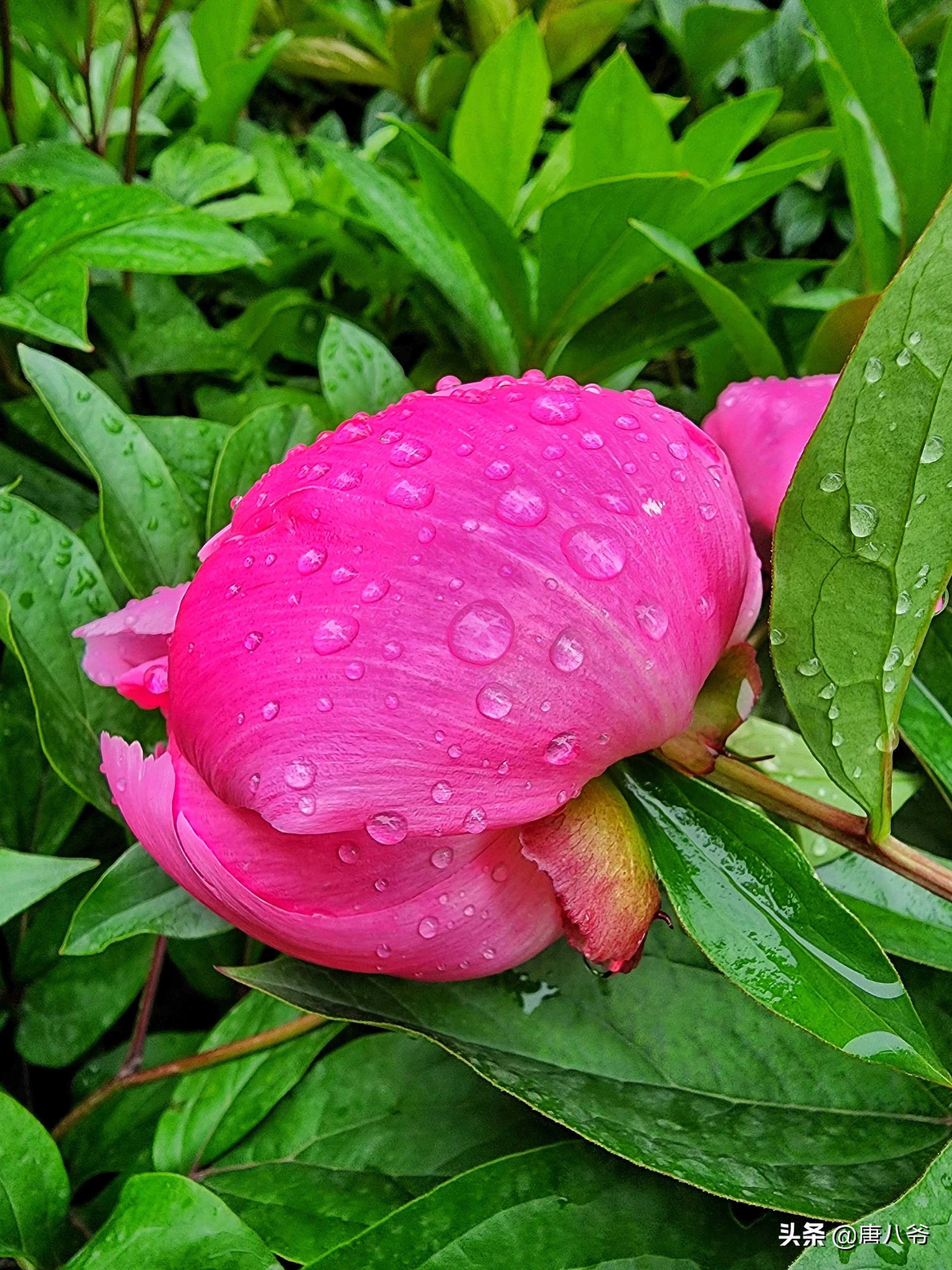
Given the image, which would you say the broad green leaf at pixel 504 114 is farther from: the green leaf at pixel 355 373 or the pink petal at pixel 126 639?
the pink petal at pixel 126 639

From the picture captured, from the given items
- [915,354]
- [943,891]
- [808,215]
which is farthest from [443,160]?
[808,215]

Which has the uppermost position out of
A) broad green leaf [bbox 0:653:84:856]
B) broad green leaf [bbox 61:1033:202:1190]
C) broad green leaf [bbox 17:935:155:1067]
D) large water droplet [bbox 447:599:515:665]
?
large water droplet [bbox 447:599:515:665]

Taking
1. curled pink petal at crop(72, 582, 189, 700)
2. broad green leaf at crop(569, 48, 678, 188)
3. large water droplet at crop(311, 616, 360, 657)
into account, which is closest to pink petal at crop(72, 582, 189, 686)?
curled pink petal at crop(72, 582, 189, 700)

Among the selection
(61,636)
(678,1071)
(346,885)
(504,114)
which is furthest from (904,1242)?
(504,114)

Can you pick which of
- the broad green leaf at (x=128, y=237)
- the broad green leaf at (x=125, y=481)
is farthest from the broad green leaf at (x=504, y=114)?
the broad green leaf at (x=125, y=481)

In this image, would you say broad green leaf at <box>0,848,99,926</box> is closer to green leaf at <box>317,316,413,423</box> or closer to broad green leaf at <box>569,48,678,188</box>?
green leaf at <box>317,316,413,423</box>
